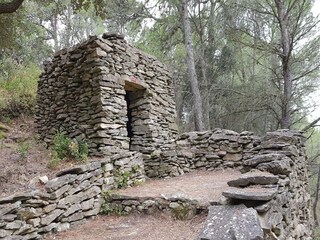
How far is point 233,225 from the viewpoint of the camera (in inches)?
98.7

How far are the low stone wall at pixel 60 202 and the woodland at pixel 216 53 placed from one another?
129 inches

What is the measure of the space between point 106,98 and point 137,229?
269 centimetres

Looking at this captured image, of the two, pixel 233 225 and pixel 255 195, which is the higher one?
pixel 255 195

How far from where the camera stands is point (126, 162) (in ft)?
18.4

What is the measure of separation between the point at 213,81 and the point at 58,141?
845 centimetres

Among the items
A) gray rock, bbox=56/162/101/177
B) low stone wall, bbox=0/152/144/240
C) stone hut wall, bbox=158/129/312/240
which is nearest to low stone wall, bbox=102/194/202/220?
low stone wall, bbox=0/152/144/240

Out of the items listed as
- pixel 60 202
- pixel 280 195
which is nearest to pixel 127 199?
pixel 60 202

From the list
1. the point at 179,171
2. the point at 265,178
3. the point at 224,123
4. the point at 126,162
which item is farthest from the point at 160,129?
the point at 224,123

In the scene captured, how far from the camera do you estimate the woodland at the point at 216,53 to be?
817 cm

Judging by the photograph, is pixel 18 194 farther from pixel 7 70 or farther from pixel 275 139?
pixel 7 70

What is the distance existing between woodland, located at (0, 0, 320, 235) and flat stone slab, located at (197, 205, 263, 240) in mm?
4639

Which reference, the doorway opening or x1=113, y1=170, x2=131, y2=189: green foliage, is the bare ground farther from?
the doorway opening

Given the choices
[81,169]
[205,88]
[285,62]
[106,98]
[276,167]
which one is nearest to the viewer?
[276,167]

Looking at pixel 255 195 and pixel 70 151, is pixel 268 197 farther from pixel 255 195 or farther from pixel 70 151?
pixel 70 151
